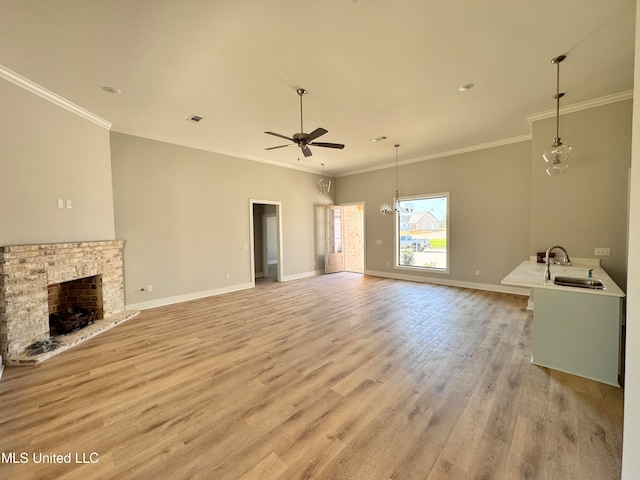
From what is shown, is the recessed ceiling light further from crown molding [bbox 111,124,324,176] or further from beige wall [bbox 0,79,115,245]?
crown molding [bbox 111,124,324,176]

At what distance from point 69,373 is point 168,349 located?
903mm

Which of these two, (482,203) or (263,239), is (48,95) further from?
(482,203)

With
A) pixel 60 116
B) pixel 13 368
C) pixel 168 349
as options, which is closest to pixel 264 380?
pixel 168 349

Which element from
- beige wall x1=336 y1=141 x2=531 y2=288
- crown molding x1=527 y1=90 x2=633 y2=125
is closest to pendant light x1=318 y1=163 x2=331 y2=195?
beige wall x1=336 y1=141 x2=531 y2=288

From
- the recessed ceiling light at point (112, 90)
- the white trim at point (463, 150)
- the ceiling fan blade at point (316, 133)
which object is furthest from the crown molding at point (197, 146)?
the ceiling fan blade at point (316, 133)

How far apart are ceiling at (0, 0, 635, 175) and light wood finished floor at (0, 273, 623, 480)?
332 cm

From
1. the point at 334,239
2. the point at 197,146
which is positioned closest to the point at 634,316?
the point at 197,146

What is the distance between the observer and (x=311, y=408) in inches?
84.4

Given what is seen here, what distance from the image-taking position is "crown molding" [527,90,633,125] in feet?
12.2

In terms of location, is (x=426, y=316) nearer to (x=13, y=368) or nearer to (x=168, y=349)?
(x=168, y=349)

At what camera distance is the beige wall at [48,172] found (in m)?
3.05

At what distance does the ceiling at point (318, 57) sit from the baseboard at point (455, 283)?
132 inches

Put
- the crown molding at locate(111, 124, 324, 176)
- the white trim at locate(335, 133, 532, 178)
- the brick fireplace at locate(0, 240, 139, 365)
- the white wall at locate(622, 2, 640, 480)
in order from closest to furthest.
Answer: the white wall at locate(622, 2, 640, 480) → the brick fireplace at locate(0, 240, 139, 365) → the crown molding at locate(111, 124, 324, 176) → the white trim at locate(335, 133, 532, 178)

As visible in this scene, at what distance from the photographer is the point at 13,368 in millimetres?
2852
